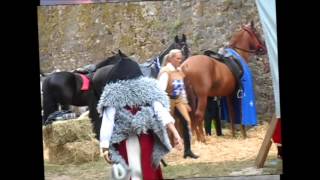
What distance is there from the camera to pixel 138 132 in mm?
7320

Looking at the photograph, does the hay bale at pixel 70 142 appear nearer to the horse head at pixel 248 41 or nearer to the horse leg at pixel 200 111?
the horse leg at pixel 200 111

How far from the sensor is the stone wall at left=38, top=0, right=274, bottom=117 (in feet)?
24.1

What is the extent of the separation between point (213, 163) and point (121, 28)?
1.71 metres

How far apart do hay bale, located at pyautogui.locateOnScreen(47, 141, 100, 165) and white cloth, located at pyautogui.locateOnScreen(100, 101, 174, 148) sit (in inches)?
5.2

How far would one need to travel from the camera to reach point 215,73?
7652 millimetres

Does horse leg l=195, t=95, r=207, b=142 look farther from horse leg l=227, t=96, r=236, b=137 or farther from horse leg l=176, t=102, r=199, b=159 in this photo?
horse leg l=227, t=96, r=236, b=137

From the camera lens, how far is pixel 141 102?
24.0ft

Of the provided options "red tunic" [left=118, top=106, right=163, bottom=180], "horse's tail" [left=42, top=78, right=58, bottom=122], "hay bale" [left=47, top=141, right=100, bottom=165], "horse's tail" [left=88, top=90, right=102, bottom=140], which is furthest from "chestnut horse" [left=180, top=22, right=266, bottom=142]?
"horse's tail" [left=42, top=78, right=58, bottom=122]

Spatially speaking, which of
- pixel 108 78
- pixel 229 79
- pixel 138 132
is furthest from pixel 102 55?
pixel 229 79

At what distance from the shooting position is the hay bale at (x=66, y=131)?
738cm
